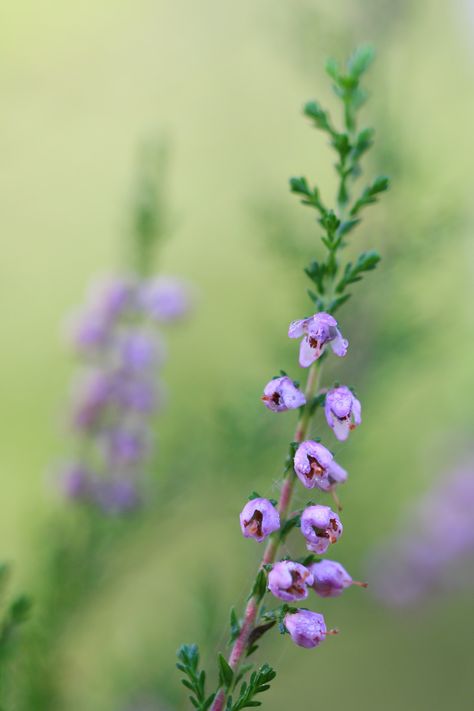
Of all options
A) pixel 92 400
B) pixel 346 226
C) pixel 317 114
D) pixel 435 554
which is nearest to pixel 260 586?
pixel 346 226

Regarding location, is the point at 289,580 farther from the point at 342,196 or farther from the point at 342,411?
the point at 342,196

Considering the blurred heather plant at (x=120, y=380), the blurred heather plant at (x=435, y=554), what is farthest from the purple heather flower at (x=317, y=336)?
the blurred heather plant at (x=435, y=554)

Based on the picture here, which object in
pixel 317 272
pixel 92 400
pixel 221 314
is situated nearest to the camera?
pixel 317 272

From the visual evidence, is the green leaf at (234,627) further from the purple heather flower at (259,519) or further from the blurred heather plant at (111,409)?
the blurred heather plant at (111,409)

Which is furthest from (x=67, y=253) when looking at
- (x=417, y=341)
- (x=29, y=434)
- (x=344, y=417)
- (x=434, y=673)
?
(x=344, y=417)

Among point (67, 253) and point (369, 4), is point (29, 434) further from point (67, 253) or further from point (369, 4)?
point (369, 4)
